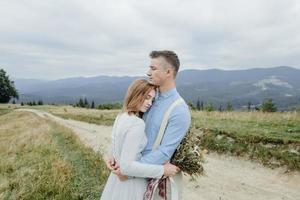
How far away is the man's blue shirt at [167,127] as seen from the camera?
4.18 meters

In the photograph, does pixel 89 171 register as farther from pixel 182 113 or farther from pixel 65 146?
pixel 182 113

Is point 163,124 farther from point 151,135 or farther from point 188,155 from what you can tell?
point 188,155

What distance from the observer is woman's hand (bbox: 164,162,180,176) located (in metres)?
4.23

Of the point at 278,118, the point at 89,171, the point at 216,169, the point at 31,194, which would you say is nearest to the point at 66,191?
the point at 31,194

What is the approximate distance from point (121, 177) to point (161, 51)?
1293mm

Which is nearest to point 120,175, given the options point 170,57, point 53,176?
point 170,57

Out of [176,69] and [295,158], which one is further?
[295,158]

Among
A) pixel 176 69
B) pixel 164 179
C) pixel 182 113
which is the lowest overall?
pixel 164 179

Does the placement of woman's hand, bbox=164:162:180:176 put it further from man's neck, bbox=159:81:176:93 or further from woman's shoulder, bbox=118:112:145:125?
man's neck, bbox=159:81:176:93

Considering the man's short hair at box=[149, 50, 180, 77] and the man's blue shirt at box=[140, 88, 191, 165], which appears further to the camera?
the man's short hair at box=[149, 50, 180, 77]

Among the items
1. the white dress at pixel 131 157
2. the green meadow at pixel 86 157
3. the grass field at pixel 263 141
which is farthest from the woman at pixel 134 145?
the grass field at pixel 263 141

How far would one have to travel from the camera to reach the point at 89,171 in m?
11.4

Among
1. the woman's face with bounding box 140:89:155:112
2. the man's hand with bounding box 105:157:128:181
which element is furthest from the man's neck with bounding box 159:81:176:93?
the man's hand with bounding box 105:157:128:181

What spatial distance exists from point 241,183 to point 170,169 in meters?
7.46
